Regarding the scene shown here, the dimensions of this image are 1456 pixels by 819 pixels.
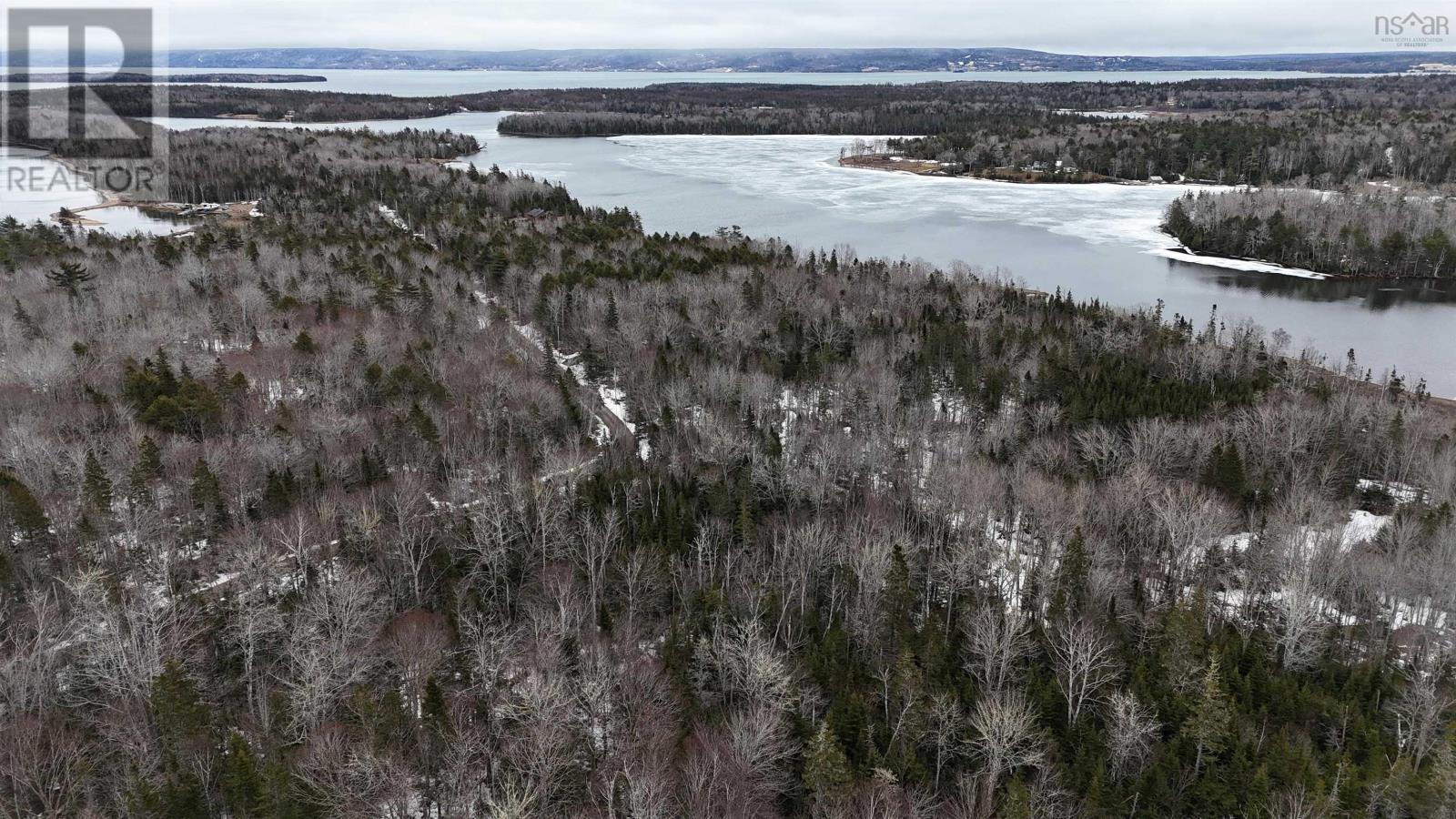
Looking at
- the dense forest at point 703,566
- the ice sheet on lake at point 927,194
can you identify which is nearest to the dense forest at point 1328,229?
the ice sheet on lake at point 927,194

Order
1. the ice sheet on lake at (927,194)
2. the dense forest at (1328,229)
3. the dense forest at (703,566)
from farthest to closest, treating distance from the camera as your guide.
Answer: the ice sheet on lake at (927,194) < the dense forest at (1328,229) < the dense forest at (703,566)

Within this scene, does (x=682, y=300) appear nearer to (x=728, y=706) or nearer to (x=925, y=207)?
(x=728, y=706)

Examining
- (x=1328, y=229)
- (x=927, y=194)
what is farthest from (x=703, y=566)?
(x=927, y=194)

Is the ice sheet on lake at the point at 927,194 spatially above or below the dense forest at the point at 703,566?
above

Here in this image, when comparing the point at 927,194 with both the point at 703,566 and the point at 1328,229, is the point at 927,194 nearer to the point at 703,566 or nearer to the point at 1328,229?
the point at 1328,229

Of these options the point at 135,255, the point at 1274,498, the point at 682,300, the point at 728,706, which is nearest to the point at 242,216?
the point at 135,255

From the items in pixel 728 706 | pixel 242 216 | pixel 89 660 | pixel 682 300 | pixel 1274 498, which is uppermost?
pixel 242 216

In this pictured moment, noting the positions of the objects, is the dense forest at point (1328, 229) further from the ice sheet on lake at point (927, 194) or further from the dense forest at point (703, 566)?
the dense forest at point (703, 566)
